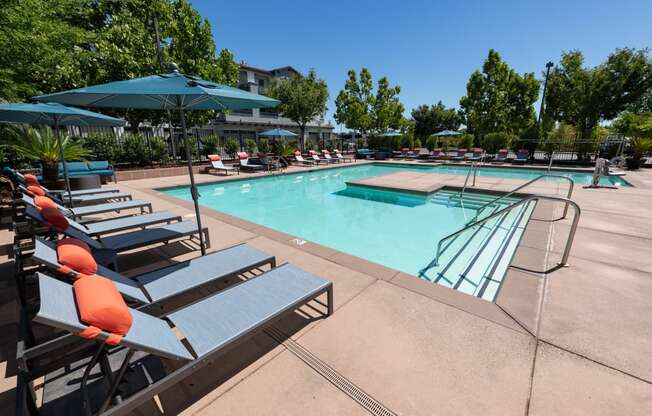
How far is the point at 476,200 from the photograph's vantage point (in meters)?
9.66

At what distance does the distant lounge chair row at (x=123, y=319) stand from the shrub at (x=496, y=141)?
80.1ft

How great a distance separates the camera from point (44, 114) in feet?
19.5

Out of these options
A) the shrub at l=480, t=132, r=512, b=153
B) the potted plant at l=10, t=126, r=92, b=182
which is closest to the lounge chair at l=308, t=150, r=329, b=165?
the shrub at l=480, t=132, r=512, b=153

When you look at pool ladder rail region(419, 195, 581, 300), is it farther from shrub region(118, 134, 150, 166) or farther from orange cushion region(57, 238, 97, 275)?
shrub region(118, 134, 150, 166)

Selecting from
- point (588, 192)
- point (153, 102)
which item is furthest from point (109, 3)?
point (588, 192)

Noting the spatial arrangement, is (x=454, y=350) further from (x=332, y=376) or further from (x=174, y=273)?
(x=174, y=273)

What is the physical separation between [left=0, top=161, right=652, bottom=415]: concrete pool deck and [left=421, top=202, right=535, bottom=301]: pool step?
744 millimetres

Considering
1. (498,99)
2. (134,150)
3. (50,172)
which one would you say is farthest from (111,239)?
(498,99)

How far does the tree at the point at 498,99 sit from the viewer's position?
1077 inches

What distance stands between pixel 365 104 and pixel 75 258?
33192mm

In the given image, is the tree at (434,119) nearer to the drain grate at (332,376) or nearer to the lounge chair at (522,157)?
the lounge chair at (522,157)

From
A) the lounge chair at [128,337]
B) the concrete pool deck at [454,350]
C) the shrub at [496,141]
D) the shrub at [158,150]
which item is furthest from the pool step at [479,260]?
the shrub at [496,141]

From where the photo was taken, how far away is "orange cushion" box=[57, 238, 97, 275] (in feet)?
7.30

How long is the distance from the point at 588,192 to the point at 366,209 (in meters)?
7.20
